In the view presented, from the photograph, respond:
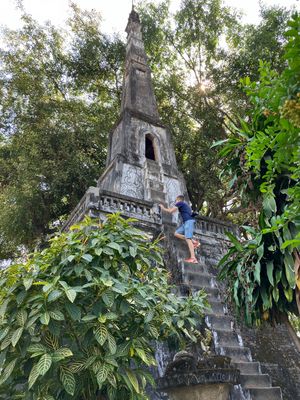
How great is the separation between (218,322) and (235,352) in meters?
0.58

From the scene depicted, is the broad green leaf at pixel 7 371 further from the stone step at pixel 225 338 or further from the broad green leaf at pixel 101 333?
the stone step at pixel 225 338

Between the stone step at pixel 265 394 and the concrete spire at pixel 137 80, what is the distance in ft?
32.5

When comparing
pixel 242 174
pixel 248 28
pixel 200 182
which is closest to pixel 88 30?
pixel 248 28

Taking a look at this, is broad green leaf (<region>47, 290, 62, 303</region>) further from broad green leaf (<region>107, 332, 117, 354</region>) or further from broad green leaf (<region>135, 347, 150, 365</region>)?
broad green leaf (<region>135, 347, 150, 365</region>)

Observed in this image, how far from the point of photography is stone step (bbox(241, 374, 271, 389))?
4776 mm

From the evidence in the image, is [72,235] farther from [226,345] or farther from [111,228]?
[226,345]

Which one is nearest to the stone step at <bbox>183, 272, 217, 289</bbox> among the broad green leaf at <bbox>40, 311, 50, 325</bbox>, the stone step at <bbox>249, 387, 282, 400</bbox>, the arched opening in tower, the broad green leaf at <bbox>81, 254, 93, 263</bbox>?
the stone step at <bbox>249, 387, 282, 400</bbox>

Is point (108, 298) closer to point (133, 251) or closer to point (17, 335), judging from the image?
point (133, 251)

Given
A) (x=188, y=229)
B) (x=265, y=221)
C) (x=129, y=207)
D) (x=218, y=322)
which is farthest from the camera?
(x=129, y=207)

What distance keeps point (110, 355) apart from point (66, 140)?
12.0 metres

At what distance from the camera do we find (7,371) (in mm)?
2863

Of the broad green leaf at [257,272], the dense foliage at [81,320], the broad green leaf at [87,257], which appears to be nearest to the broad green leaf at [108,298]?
the dense foliage at [81,320]

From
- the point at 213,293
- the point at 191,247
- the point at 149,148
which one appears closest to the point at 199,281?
the point at 213,293

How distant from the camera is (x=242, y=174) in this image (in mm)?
4789
